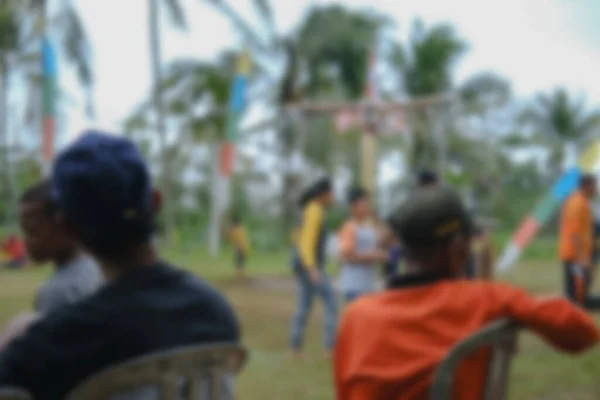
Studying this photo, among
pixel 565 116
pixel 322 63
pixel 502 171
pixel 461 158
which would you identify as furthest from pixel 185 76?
pixel 565 116

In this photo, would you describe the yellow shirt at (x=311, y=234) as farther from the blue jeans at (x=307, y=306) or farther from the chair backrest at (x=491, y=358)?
the chair backrest at (x=491, y=358)

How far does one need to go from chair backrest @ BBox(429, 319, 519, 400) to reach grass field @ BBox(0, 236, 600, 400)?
12.7 ft

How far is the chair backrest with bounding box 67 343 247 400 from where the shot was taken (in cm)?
167

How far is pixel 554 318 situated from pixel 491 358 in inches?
6.4

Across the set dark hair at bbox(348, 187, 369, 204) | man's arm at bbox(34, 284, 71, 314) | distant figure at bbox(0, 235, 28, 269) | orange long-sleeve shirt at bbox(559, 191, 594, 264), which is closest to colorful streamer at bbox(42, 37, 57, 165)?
distant figure at bbox(0, 235, 28, 269)

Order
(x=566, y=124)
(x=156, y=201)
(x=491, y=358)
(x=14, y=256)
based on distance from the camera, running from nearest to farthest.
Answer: (x=156, y=201), (x=491, y=358), (x=14, y=256), (x=566, y=124)

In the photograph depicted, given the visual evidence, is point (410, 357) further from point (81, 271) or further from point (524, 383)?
point (524, 383)

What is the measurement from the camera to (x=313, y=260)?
7.49 meters

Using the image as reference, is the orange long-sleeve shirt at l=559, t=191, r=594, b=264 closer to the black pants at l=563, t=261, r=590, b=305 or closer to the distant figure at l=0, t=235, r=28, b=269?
the black pants at l=563, t=261, r=590, b=305

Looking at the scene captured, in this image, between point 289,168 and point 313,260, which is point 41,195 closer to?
point 313,260

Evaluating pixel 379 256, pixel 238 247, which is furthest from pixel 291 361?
pixel 238 247

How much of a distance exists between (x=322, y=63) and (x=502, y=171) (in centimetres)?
1667

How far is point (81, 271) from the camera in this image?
8.79 ft

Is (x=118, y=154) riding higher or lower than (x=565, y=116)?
higher
